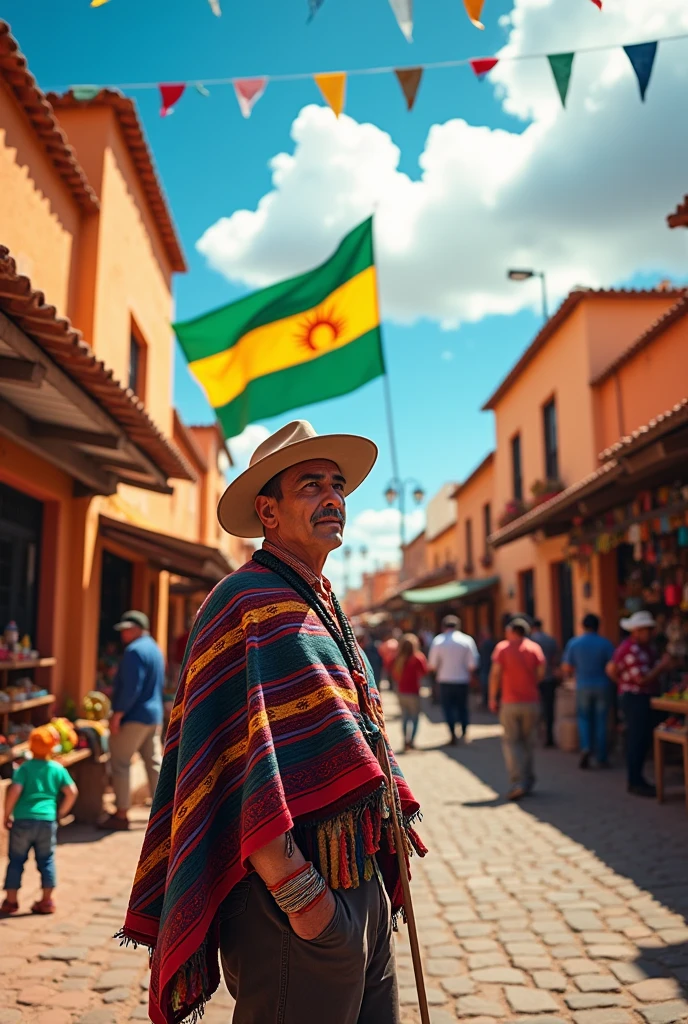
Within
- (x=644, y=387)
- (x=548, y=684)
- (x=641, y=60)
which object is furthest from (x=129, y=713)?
(x=644, y=387)

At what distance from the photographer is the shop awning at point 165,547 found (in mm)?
8945

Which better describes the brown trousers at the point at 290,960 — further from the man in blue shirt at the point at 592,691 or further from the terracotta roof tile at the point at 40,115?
the man in blue shirt at the point at 592,691

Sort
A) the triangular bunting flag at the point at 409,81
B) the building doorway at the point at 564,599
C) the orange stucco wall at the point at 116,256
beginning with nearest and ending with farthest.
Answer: the triangular bunting flag at the point at 409,81, the orange stucco wall at the point at 116,256, the building doorway at the point at 564,599

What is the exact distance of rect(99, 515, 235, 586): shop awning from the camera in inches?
352

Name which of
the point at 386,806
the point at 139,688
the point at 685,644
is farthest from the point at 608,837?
Answer: the point at 386,806

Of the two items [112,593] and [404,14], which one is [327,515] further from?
[112,593]

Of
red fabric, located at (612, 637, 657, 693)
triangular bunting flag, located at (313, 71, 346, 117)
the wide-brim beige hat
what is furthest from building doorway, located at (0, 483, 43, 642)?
red fabric, located at (612, 637, 657, 693)

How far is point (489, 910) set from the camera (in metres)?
4.57

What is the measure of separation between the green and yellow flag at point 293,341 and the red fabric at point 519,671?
300cm

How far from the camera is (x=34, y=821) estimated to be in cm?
460

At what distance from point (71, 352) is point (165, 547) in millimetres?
4613

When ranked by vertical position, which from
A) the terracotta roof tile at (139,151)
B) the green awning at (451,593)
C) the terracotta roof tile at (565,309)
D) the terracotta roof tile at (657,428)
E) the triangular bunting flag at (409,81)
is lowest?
the green awning at (451,593)

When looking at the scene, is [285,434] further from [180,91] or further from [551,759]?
[551,759]

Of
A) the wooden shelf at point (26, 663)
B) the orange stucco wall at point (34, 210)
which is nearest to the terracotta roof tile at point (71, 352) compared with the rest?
the orange stucco wall at point (34, 210)
